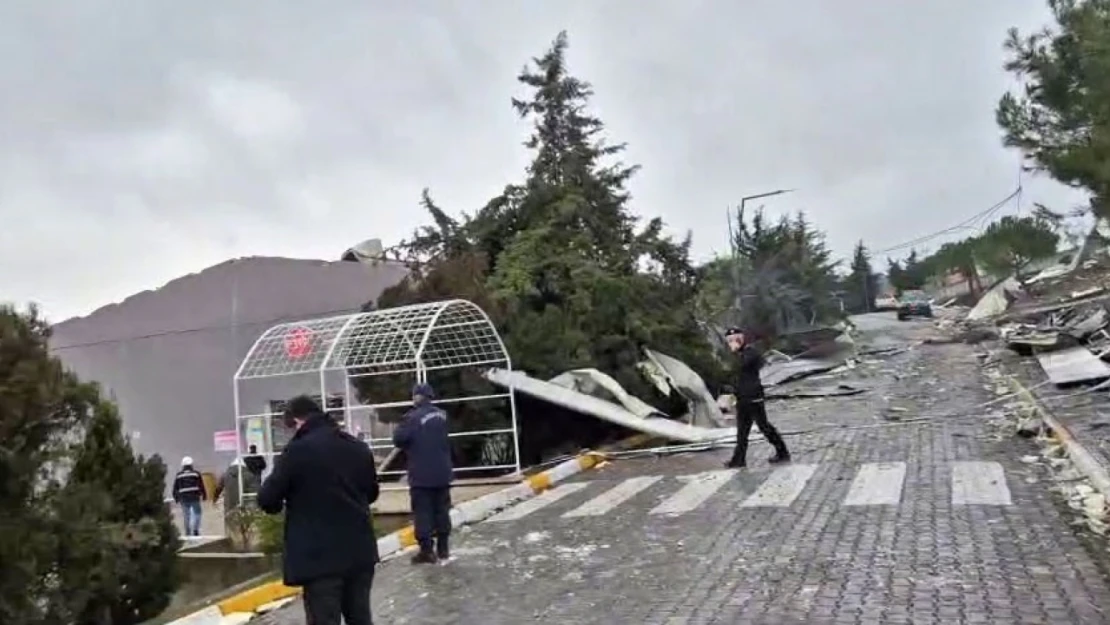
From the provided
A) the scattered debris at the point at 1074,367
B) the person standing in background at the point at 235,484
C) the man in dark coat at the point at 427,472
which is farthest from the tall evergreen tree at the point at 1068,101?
the person standing in background at the point at 235,484

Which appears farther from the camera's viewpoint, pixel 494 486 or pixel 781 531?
pixel 494 486

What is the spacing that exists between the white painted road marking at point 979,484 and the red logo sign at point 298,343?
408 inches

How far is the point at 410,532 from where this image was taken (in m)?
11.0

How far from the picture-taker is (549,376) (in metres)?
18.4

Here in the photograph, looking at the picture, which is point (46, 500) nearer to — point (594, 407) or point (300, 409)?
point (300, 409)

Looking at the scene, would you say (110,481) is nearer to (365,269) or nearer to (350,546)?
→ (350,546)

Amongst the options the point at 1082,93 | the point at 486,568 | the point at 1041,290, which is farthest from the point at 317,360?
the point at 1041,290

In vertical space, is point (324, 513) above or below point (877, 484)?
above

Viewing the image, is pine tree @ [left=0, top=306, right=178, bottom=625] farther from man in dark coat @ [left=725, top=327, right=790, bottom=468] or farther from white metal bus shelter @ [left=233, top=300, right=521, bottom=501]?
man in dark coat @ [left=725, top=327, right=790, bottom=468]

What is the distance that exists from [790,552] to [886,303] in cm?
6923

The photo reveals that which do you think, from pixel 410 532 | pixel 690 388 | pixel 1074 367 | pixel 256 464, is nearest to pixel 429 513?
pixel 410 532

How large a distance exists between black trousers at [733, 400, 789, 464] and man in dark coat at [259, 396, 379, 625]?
323 inches

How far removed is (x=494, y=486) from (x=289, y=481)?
28.8 feet

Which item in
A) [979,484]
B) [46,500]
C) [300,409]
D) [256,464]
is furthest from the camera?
[256,464]
